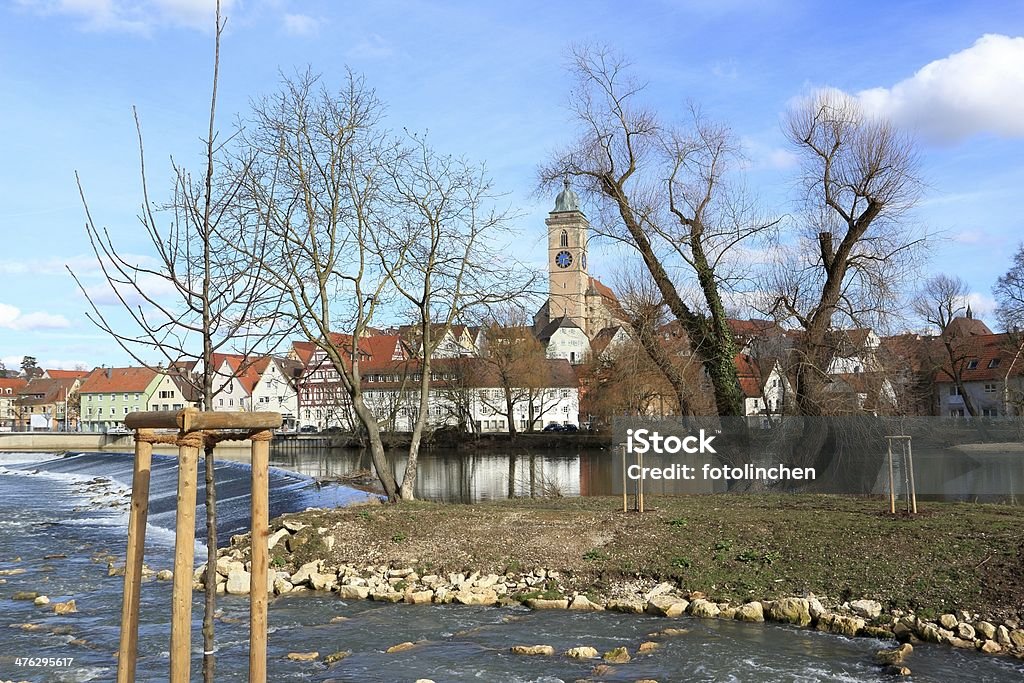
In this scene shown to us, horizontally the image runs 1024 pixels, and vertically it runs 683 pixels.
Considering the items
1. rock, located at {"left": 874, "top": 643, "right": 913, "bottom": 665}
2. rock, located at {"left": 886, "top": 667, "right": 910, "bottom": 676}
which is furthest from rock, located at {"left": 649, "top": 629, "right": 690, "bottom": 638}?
rock, located at {"left": 886, "top": 667, "right": 910, "bottom": 676}

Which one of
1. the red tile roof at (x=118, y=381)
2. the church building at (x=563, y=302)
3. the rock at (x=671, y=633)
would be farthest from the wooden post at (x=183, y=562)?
the red tile roof at (x=118, y=381)

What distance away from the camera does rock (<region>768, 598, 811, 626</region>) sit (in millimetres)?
12516

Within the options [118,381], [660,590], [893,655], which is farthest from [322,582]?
[118,381]

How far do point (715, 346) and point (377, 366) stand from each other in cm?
6522

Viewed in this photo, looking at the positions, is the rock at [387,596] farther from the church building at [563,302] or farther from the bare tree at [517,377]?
the church building at [563,302]

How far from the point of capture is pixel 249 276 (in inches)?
282

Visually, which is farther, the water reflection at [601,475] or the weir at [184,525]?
the water reflection at [601,475]

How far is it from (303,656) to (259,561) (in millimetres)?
5879

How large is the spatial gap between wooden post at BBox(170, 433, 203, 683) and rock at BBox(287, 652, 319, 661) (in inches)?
221

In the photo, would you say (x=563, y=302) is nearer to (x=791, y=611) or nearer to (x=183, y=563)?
(x=791, y=611)

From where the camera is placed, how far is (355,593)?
1451 centimetres

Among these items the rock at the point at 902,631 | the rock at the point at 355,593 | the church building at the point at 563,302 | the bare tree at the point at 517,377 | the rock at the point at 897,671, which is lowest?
the rock at the point at 897,671

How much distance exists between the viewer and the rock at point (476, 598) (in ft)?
46.1

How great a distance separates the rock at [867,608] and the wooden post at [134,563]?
10.0 m
